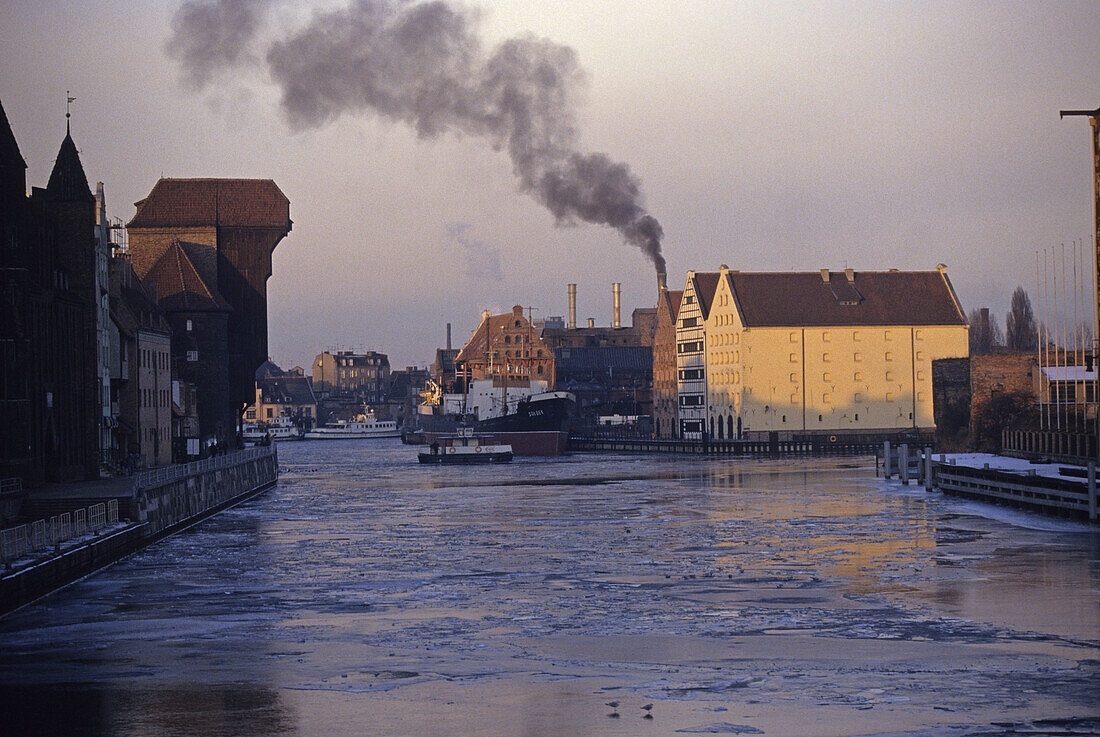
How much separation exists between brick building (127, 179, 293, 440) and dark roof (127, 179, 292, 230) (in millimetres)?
65

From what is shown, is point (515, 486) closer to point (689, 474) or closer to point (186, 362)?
point (689, 474)

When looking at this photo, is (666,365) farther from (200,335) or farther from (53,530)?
(53,530)

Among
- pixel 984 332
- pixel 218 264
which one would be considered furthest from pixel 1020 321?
pixel 218 264

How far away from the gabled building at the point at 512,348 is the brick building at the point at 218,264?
247ft

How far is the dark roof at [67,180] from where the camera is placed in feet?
179

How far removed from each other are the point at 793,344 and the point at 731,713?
10465cm

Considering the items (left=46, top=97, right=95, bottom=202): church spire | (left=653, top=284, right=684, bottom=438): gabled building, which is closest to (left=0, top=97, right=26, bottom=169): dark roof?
(left=46, top=97, right=95, bottom=202): church spire

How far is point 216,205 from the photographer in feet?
312

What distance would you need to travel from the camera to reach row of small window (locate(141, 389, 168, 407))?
7112cm

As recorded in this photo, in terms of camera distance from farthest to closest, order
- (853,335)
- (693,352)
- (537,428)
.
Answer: (693,352)
(537,428)
(853,335)

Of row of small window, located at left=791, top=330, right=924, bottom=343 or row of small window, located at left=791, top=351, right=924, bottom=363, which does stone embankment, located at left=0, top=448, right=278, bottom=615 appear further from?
row of small window, located at left=791, top=330, right=924, bottom=343

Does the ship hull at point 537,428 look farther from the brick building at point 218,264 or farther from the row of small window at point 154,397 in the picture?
the row of small window at point 154,397

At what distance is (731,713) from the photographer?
725 inches

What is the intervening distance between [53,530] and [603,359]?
150m
